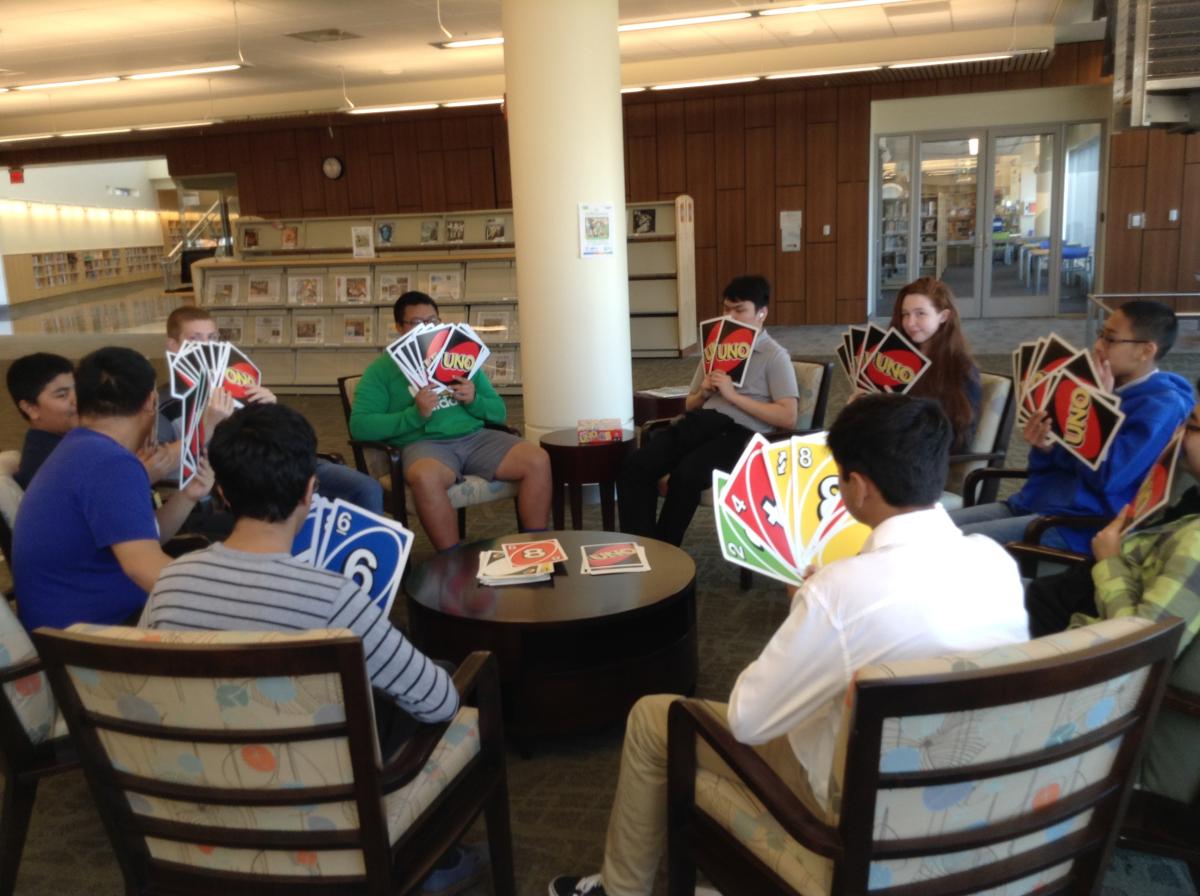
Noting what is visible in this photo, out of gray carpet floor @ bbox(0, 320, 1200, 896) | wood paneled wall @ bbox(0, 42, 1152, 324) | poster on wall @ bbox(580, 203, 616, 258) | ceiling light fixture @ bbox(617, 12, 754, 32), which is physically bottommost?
gray carpet floor @ bbox(0, 320, 1200, 896)

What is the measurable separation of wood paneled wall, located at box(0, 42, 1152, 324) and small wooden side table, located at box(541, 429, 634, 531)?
9.10 meters

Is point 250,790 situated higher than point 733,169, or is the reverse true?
point 733,169

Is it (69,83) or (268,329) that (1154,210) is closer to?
(268,329)

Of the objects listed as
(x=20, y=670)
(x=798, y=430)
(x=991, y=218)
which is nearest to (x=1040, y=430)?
(x=798, y=430)

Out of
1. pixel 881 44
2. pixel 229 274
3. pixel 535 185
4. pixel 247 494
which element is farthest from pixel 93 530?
pixel 881 44

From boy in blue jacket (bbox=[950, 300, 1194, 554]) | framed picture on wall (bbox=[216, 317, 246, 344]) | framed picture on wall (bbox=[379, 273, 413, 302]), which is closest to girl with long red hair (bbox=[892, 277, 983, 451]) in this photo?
boy in blue jacket (bbox=[950, 300, 1194, 554])

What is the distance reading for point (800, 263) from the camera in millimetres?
13305

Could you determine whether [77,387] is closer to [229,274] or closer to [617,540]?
[617,540]

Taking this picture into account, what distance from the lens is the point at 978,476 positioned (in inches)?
141

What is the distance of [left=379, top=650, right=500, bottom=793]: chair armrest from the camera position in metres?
1.69

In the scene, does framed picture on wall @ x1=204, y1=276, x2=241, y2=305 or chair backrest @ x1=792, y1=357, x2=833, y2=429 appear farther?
framed picture on wall @ x1=204, y1=276, x2=241, y2=305

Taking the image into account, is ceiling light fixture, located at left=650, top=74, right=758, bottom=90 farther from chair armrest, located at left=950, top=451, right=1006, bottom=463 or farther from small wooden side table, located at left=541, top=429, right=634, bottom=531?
chair armrest, located at left=950, top=451, right=1006, bottom=463

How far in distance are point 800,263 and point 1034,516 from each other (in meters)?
10.5

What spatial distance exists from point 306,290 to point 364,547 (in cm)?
804
